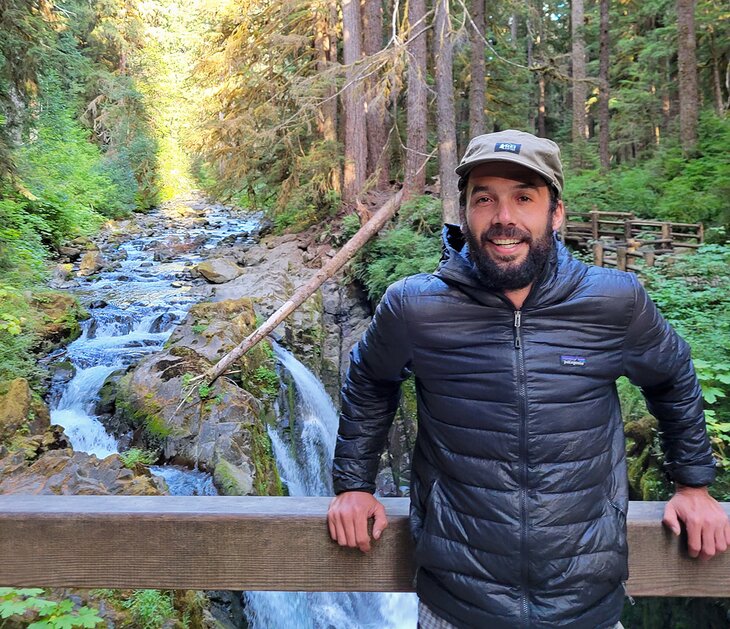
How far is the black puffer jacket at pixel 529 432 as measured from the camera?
1.58 metres

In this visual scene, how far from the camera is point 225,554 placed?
1.78m

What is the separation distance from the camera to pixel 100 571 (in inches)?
70.7

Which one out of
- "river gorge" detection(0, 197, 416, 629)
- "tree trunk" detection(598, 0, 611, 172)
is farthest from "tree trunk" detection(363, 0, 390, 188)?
"tree trunk" detection(598, 0, 611, 172)

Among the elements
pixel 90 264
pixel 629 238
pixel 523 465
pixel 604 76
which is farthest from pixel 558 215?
pixel 604 76

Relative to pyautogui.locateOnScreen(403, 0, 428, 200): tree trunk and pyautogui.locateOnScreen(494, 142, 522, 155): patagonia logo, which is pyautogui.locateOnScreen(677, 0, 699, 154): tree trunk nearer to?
pyautogui.locateOnScreen(403, 0, 428, 200): tree trunk

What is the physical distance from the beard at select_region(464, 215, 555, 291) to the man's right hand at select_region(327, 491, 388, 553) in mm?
698

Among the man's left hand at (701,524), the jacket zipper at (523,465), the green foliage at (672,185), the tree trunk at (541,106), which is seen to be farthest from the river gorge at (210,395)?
the tree trunk at (541,106)

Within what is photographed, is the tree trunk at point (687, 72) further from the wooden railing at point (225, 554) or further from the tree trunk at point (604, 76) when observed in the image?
the wooden railing at point (225, 554)

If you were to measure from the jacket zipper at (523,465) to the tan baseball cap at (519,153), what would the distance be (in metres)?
0.39

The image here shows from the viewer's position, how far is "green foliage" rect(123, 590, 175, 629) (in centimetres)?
383

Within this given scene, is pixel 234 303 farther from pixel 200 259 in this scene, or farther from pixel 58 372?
pixel 200 259

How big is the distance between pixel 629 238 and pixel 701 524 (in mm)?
13634

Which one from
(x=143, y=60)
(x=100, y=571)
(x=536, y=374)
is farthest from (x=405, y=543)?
(x=143, y=60)

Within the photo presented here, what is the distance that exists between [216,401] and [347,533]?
6812 mm
